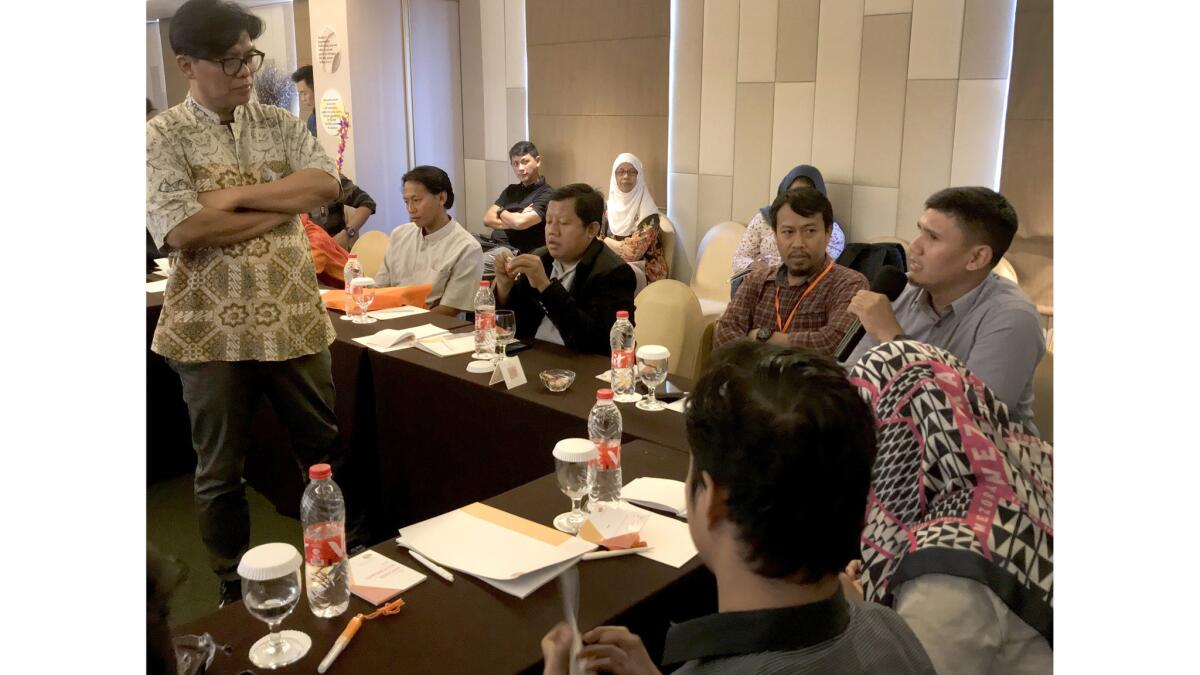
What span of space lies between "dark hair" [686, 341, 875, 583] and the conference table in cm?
107

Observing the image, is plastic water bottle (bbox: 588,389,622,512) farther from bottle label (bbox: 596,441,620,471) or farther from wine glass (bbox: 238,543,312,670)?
wine glass (bbox: 238,543,312,670)

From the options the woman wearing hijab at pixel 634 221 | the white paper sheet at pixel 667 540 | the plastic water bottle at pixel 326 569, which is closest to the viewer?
the plastic water bottle at pixel 326 569

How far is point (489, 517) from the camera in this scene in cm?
160

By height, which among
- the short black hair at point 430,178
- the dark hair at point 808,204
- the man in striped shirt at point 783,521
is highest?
the short black hair at point 430,178

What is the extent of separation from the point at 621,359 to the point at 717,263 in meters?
2.77

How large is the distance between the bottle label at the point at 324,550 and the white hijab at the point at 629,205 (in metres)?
4.24

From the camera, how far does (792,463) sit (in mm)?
922

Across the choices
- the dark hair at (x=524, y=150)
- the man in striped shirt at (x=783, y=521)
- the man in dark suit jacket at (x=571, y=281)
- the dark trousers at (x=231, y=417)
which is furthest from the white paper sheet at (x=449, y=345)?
the dark hair at (x=524, y=150)

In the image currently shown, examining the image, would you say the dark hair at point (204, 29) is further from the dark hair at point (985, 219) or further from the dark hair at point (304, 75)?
the dark hair at point (304, 75)

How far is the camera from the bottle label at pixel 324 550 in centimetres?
133

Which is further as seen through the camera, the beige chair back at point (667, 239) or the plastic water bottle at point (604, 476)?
the beige chair back at point (667, 239)

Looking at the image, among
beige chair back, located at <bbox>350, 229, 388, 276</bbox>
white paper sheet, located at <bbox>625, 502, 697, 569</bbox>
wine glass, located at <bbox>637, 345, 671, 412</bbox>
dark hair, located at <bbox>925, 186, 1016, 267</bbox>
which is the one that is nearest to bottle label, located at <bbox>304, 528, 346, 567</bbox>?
white paper sheet, located at <bbox>625, 502, 697, 569</bbox>

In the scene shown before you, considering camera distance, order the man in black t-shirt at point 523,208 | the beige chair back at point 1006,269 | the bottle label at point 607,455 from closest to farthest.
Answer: the bottle label at point 607,455, the beige chair back at point 1006,269, the man in black t-shirt at point 523,208
